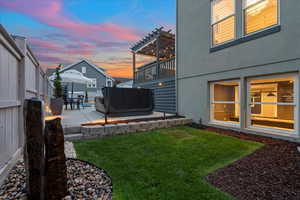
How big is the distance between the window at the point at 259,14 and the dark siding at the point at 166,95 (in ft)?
12.5

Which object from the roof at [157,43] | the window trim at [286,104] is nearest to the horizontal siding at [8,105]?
the window trim at [286,104]

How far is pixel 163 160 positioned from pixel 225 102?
374 cm

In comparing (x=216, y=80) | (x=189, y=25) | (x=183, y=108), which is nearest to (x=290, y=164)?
(x=216, y=80)

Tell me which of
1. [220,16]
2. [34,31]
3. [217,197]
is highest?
[34,31]

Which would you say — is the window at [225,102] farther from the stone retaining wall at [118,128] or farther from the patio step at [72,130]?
the patio step at [72,130]

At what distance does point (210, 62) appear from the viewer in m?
5.73

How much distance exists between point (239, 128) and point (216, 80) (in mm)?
1791

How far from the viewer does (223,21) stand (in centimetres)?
542

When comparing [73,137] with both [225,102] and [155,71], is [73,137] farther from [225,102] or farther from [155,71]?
[155,71]

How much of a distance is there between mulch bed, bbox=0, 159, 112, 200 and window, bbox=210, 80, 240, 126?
4.70 meters

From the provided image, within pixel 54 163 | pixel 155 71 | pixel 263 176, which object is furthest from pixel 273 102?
pixel 155 71

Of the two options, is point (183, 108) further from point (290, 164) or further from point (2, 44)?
point (2, 44)

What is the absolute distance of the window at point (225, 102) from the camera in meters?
5.38

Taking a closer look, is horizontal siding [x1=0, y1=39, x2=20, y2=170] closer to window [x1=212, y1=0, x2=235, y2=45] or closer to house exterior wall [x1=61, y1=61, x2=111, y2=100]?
window [x1=212, y1=0, x2=235, y2=45]
